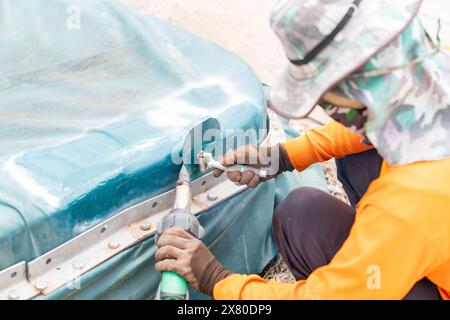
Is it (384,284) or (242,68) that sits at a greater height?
(242,68)

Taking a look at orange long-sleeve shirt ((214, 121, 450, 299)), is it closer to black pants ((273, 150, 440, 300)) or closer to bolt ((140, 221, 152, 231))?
black pants ((273, 150, 440, 300))

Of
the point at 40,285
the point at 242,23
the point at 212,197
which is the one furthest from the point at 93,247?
the point at 242,23

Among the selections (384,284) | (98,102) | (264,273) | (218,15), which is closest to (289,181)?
(264,273)

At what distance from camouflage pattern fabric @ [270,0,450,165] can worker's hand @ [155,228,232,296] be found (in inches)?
16.1

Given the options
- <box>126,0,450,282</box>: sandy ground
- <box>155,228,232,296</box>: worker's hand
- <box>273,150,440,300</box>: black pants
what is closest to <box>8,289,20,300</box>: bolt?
<box>155,228,232,296</box>: worker's hand

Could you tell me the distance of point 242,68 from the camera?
185 centimetres

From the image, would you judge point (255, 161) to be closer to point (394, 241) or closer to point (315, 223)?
point (315, 223)

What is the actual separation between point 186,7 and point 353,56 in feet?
8.79

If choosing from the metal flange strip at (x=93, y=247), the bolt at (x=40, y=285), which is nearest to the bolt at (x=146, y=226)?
the metal flange strip at (x=93, y=247)

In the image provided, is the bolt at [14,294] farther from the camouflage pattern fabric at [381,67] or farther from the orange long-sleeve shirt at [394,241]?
the camouflage pattern fabric at [381,67]

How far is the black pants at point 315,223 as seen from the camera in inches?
52.9

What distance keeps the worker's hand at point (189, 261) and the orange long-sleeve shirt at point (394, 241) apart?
7.2 inches
